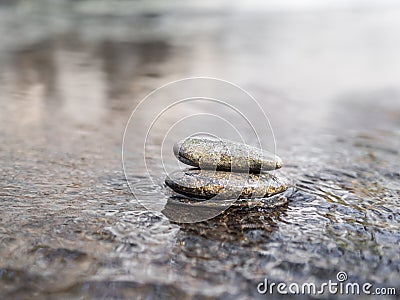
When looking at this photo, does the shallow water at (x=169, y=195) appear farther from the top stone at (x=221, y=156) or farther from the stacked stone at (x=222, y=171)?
the top stone at (x=221, y=156)

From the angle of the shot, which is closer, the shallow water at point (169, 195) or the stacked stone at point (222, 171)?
the shallow water at point (169, 195)

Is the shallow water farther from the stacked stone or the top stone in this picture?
the top stone

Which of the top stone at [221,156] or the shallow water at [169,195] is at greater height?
the top stone at [221,156]

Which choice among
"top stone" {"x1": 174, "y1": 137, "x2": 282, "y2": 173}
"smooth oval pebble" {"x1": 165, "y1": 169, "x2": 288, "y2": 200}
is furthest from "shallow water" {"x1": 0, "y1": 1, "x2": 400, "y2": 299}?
"top stone" {"x1": 174, "y1": 137, "x2": 282, "y2": 173}

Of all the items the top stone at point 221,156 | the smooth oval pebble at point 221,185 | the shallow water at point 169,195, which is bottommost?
the shallow water at point 169,195

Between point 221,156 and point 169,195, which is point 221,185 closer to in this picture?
point 221,156

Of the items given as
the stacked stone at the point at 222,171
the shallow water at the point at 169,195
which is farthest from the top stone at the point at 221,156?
the shallow water at the point at 169,195

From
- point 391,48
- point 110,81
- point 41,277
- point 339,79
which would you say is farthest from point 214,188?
point 391,48
